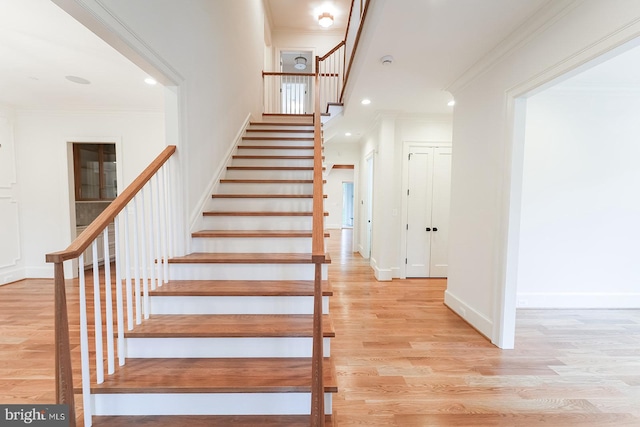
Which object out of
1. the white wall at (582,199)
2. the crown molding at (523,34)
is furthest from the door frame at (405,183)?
the crown molding at (523,34)

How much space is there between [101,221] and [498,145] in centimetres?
305

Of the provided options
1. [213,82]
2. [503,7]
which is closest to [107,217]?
[213,82]

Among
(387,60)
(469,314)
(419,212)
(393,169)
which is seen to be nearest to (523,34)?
(387,60)

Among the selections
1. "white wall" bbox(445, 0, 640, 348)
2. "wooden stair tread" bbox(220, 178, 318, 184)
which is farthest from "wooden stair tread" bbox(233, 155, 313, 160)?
"white wall" bbox(445, 0, 640, 348)

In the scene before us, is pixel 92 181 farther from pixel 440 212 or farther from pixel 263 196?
pixel 440 212

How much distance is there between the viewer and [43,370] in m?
2.07

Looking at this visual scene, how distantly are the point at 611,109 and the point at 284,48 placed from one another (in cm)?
647

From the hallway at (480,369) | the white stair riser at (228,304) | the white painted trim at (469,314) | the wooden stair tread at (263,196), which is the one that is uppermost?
the wooden stair tread at (263,196)

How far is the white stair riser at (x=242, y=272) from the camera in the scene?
225cm

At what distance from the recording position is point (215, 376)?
5.27 ft

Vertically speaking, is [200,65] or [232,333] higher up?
[200,65]

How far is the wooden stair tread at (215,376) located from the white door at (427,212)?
330cm

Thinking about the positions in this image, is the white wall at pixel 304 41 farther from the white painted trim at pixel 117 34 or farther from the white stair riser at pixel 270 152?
the white painted trim at pixel 117 34

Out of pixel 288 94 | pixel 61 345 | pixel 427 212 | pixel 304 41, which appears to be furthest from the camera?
pixel 288 94
